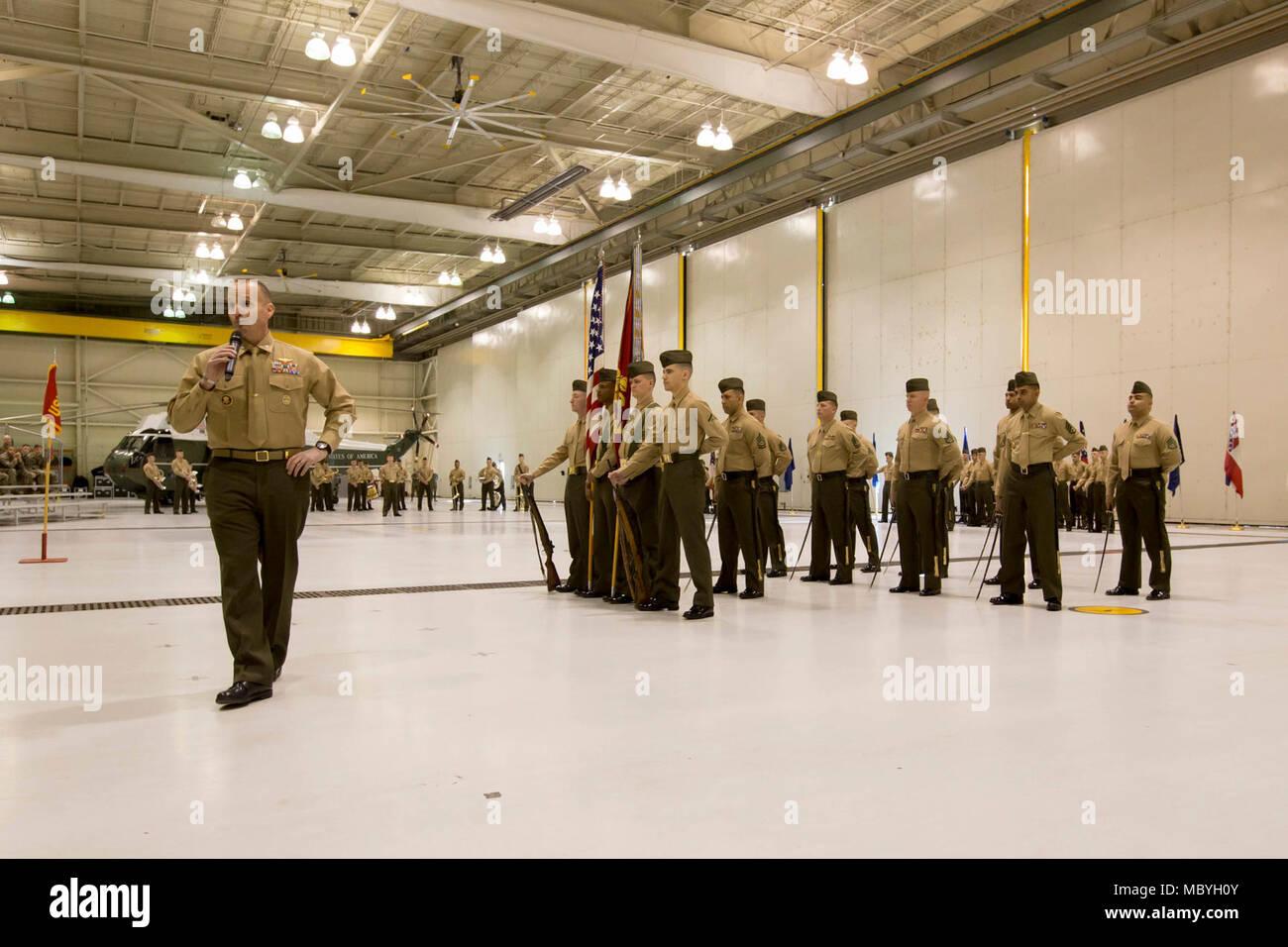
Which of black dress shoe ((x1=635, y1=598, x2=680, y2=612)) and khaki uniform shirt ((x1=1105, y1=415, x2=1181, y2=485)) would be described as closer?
black dress shoe ((x1=635, y1=598, x2=680, y2=612))

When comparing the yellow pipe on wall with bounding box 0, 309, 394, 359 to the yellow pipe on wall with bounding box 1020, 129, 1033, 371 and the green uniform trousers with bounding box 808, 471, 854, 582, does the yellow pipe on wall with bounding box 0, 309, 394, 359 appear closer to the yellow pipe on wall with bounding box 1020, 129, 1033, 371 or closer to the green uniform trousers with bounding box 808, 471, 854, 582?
the yellow pipe on wall with bounding box 1020, 129, 1033, 371

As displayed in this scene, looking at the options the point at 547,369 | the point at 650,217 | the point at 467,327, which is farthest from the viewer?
the point at 467,327

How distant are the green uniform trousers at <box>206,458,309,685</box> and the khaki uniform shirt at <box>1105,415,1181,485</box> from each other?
5.88m

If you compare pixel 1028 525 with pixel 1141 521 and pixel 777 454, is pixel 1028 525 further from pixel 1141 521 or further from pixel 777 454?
pixel 777 454

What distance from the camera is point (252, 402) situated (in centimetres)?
372

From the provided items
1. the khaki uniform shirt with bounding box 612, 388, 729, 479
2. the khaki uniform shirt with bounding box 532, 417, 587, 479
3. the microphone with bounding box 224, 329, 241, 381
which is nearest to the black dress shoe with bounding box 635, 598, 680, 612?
the khaki uniform shirt with bounding box 612, 388, 729, 479

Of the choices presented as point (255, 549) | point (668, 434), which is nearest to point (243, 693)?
point (255, 549)

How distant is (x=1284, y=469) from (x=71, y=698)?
15.8m

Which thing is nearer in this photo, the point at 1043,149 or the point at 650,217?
the point at 1043,149

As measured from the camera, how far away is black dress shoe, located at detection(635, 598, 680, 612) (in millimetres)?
6094

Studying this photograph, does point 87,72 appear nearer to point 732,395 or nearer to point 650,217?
point 650,217

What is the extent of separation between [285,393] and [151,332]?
3988 cm
